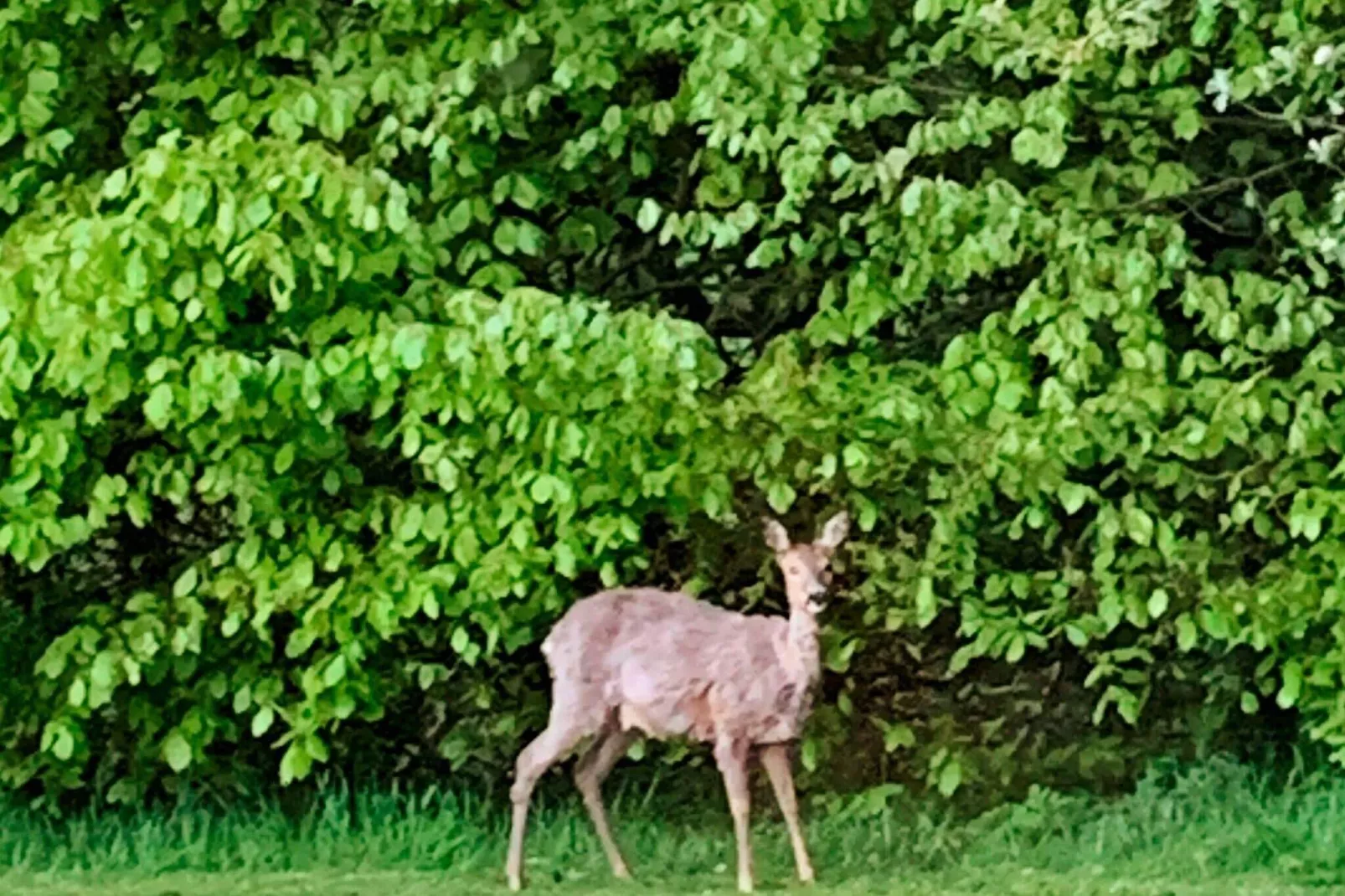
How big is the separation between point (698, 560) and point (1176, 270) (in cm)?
161

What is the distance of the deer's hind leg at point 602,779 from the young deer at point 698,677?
0.10 meters

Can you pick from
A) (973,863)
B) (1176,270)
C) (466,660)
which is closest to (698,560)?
(466,660)

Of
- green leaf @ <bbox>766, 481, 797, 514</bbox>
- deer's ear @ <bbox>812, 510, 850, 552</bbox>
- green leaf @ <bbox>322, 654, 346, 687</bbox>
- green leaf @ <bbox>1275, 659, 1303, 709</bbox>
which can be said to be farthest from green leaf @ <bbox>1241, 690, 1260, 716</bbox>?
green leaf @ <bbox>322, 654, 346, 687</bbox>

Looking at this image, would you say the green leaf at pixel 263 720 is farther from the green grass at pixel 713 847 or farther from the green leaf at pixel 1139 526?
the green leaf at pixel 1139 526

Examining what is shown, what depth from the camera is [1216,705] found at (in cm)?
680

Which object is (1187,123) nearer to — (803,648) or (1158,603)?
(1158,603)

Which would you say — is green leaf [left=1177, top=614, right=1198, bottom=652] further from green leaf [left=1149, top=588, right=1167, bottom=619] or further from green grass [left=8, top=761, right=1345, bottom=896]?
green grass [left=8, top=761, right=1345, bottom=896]

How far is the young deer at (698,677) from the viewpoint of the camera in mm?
5344

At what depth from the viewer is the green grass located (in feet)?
18.9

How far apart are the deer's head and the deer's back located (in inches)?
4.6

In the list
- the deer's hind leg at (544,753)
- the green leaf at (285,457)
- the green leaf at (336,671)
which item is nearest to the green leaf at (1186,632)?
the deer's hind leg at (544,753)

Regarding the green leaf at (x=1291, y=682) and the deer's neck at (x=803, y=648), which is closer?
the deer's neck at (x=803, y=648)

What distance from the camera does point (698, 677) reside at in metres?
5.41

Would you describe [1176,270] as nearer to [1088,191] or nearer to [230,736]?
[1088,191]
